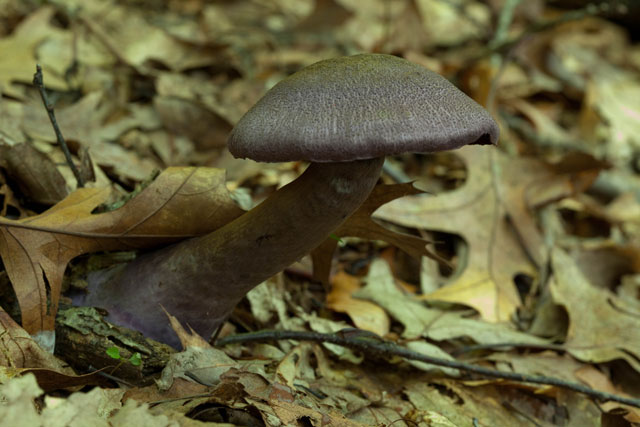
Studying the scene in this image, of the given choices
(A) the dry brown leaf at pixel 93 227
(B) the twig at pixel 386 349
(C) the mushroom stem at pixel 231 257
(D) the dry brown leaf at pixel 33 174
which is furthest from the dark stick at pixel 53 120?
(B) the twig at pixel 386 349

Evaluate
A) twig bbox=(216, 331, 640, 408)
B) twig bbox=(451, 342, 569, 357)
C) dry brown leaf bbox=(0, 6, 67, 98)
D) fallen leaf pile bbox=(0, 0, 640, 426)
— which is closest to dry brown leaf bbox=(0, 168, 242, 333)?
fallen leaf pile bbox=(0, 0, 640, 426)

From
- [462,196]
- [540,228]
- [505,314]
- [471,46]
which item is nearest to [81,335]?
[505,314]

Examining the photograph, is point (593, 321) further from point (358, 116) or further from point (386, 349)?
point (358, 116)

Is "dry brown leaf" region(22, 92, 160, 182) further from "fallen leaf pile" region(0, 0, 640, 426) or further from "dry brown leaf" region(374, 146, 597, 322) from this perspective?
"dry brown leaf" region(374, 146, 597, 322)

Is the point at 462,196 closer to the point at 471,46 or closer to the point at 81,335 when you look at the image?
the point at 81,335

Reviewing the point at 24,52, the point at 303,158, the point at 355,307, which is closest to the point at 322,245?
the point at 355,307

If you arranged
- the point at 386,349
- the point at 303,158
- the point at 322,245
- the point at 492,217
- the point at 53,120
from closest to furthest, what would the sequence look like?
the point at 303,158, the point at 53,120, the point at 386,349, the point at 322,245, the point at 492,217
